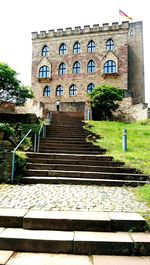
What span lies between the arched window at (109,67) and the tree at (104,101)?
943 cm

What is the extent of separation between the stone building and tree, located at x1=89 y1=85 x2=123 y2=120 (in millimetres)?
8278

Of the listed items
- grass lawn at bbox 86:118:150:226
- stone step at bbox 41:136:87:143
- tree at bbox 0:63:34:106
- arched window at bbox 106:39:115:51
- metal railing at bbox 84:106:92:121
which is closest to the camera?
grass lawn at bbox 86:118:150:226

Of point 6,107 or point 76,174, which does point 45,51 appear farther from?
point 76,174

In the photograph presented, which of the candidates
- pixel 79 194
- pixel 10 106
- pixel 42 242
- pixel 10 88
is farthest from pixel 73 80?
pixel 42 242

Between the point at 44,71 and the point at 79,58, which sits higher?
the point at 79,58

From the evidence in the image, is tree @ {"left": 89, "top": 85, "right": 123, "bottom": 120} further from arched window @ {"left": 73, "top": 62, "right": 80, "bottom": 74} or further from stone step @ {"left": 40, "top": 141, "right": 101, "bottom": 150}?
stone step @ {"left": 40, "top": 141, "right": 101, "bottom": 150}

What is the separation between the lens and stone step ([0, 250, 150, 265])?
12.3 feet

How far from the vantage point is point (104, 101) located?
89.2 ft

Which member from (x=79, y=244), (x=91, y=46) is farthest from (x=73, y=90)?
(x=79, y=244)

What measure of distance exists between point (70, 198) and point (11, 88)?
20.3m

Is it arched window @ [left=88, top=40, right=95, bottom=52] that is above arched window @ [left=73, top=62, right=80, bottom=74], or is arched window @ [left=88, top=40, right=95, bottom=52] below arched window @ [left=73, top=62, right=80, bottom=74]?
above

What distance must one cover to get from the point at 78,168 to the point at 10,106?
69.2 ft

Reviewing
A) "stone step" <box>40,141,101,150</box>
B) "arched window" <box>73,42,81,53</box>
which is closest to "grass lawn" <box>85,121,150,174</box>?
"stone step" <box>40,141,101,150</box>

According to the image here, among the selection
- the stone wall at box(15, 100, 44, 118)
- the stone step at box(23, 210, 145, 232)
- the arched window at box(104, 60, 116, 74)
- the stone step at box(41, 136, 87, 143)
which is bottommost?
the stone step at box(23, 210, 145, 232)
